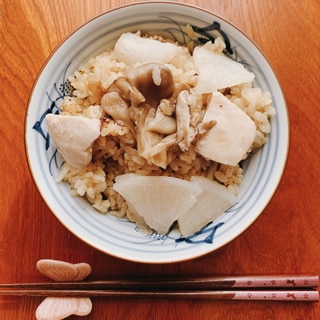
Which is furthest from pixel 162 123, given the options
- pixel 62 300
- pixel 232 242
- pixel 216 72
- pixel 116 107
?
pixel 62 300

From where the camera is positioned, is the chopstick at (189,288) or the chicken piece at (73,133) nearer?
the chicken piece at (73,133)

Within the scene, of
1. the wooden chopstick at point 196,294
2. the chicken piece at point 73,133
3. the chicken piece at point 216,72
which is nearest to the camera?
the chicken piece at point 73,133

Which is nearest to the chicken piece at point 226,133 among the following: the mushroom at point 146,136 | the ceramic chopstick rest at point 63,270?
the mushroom at point 146,136

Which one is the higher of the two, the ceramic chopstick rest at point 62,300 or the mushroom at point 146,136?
the mushroom at point 146,136

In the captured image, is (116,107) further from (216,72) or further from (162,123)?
(216,72)

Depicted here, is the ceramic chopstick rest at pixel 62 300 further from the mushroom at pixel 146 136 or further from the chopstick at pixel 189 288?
the mushroom at pixel 146 136

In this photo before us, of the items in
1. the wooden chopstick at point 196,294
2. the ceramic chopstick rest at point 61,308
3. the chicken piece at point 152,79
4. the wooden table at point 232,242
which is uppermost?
the chicken piece at point 152,79

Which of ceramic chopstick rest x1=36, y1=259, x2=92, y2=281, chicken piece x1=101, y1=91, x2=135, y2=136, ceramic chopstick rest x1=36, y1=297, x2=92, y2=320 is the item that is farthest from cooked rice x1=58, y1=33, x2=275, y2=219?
ceramic chopstick rest x1=36, y1=297, x2=92, y2=320

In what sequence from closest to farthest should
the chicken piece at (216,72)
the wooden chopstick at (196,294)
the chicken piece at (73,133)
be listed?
the chicken piece at (73,133) → the chicken piece at (216,72) → the wooden chopstick at (196,294)
